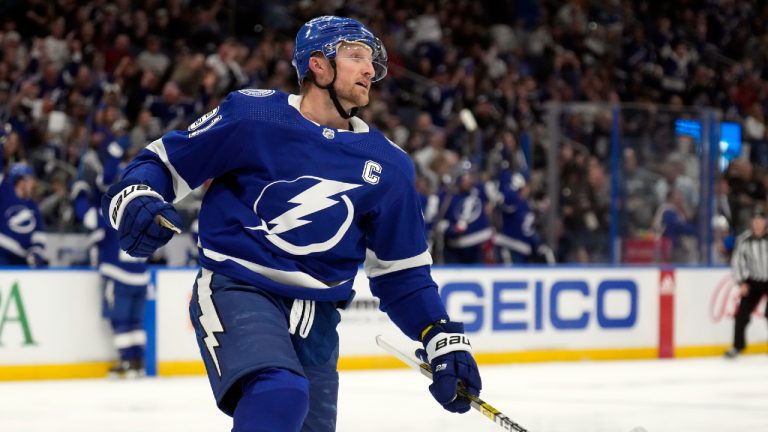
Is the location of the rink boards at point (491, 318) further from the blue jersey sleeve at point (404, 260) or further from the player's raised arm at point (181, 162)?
the player's raised arm at point (181, 162)

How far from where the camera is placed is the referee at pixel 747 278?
10.0 m

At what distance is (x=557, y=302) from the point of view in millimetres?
9531

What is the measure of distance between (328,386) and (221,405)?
0.35 metres

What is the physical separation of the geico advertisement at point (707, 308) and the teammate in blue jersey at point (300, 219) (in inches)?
286

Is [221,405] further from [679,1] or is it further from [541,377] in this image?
[679,1]

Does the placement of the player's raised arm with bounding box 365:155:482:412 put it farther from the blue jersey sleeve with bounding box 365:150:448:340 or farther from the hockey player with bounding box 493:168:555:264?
the hockey player with bounding box 493:168:555:264

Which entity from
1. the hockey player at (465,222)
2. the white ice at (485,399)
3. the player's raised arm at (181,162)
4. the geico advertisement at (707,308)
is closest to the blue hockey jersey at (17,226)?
the white ice at (485,399)

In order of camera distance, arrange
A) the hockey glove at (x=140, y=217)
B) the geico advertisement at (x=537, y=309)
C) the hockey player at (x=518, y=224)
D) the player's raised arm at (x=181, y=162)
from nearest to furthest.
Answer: the hockey glove at (x=140, y=217)
the player's raised arm at (x=181, y=162)
the geico advertisement at (x=537, y=309)
the hockey player at (x=518, y=224)

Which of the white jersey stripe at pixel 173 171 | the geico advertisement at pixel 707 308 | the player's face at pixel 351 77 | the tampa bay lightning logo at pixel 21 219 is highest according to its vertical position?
the player's face at pixel 351 77

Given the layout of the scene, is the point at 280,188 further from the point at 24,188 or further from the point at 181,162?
the point at 24,188

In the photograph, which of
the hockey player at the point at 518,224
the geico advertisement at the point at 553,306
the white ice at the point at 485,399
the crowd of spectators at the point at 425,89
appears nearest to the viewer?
the white ice at the point at 485,399

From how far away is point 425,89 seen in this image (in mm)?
13648

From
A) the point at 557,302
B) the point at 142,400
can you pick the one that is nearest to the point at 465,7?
the point at 557,302

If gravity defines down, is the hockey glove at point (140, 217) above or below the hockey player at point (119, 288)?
above
